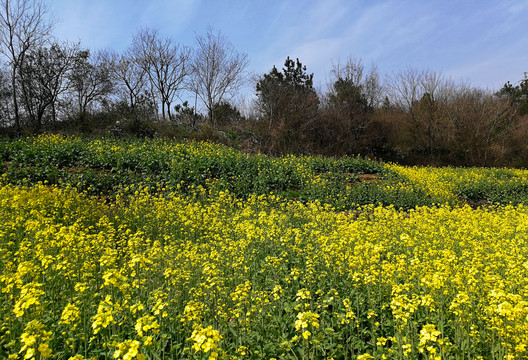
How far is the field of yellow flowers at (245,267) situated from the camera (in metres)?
2.31

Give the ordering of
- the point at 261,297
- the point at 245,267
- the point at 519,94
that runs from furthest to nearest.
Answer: the point at 519,94 < the point at 245,267 < the point at 261,297

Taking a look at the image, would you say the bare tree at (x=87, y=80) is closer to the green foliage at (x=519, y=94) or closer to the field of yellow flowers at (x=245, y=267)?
the field of yellow flowers at (x=245, y=267)

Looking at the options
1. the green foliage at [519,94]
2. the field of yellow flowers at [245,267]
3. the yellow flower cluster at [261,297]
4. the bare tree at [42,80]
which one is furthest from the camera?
the green foliage at [519,94]

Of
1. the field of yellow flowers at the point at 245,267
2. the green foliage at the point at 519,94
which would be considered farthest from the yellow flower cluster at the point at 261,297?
the green foliage at the point at 519,94

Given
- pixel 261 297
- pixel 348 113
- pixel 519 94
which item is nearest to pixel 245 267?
pixel 261 297

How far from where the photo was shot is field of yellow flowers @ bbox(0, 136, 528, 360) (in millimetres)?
2314

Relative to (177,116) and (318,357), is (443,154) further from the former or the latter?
(318,357)

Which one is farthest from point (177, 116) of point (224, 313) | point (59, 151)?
point (224, 313)

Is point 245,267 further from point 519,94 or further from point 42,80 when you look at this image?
point 519,94

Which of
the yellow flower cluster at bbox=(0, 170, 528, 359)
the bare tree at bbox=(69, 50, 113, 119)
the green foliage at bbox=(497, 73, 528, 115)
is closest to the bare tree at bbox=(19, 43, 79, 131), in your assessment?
the bare tree at bbox=(69, 50, 113, 119)

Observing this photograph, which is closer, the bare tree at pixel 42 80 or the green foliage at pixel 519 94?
the bare tree at pixel 42 80

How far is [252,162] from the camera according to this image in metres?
12.6

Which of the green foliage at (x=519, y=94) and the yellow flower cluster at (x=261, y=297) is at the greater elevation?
the green foliage at (x=519, y=94)

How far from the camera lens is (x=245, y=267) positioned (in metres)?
3.64
